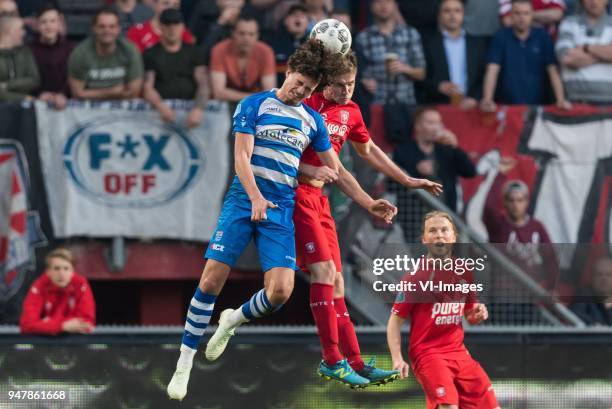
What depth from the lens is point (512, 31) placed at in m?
14.4

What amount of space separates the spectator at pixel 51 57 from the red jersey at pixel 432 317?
485 cm

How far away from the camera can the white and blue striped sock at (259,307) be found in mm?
9805

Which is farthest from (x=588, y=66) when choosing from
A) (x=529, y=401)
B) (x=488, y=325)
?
(x=529, y=401)

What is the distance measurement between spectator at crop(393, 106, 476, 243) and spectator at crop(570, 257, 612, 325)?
147 cm

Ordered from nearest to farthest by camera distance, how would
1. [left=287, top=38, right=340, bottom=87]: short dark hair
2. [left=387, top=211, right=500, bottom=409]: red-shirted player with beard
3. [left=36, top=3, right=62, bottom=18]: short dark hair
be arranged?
1. [left=287, top=38, right=340, bottom=87]: short dark hair
2. [left=387, top=211, right=500, bottom=409]: red-shirted player with beard
3. [left=36, top=3, right=62, bottom=18]: short dark hair

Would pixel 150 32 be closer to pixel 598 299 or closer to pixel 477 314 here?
pixel 598 299

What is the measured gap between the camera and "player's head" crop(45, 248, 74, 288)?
12359mm

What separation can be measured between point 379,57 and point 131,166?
97.3 inches

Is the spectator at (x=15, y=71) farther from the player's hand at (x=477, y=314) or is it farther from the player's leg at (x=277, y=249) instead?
the player's hand at (x=477, y=314)

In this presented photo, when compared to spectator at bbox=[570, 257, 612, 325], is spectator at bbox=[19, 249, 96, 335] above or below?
above

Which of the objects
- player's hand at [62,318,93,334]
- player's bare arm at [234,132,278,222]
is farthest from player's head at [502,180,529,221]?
player's bare arm at [234,132,278,222]

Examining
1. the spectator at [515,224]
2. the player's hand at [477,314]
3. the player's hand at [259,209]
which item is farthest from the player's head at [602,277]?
the player's hand at [259,209]

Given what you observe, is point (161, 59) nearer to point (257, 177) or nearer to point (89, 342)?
point (89, 342)

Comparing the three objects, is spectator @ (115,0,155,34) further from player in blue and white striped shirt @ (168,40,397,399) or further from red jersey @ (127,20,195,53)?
→ player in blue and white striped shirt @ (168,40,397,399)
